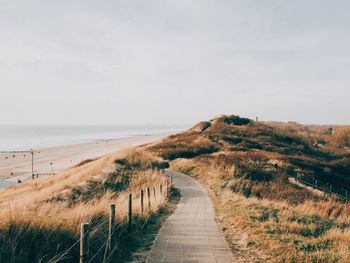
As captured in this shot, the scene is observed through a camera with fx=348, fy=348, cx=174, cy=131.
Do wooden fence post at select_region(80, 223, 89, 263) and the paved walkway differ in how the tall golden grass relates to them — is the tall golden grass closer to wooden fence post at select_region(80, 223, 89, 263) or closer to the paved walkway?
the paved walkway

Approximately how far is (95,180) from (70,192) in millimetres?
3759

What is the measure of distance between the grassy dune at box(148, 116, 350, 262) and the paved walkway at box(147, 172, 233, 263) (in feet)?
1.48

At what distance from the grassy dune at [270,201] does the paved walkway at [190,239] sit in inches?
17.8

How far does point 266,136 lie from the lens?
198 feet

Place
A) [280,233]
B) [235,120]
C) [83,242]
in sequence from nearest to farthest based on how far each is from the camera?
1. [83,242]
2. [280,233]
3. [235,120]

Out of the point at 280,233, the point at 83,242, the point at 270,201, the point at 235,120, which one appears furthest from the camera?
the point at 235,120

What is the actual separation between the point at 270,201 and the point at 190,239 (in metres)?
8.08

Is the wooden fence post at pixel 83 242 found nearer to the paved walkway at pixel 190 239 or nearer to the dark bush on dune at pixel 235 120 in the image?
the paved walkway at pixel 190 239

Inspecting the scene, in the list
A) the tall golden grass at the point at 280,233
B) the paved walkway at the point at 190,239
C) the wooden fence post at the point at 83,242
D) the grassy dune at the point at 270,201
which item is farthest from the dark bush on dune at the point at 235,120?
the wooden fence post at the point at 83,242

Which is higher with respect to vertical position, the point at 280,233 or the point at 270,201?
the point at 280,233

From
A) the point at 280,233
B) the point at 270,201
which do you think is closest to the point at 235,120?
the point at 270,201

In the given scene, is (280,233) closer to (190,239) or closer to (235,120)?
(190,239)

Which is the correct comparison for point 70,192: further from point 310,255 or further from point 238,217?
point 310,255

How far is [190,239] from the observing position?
10398 mm
